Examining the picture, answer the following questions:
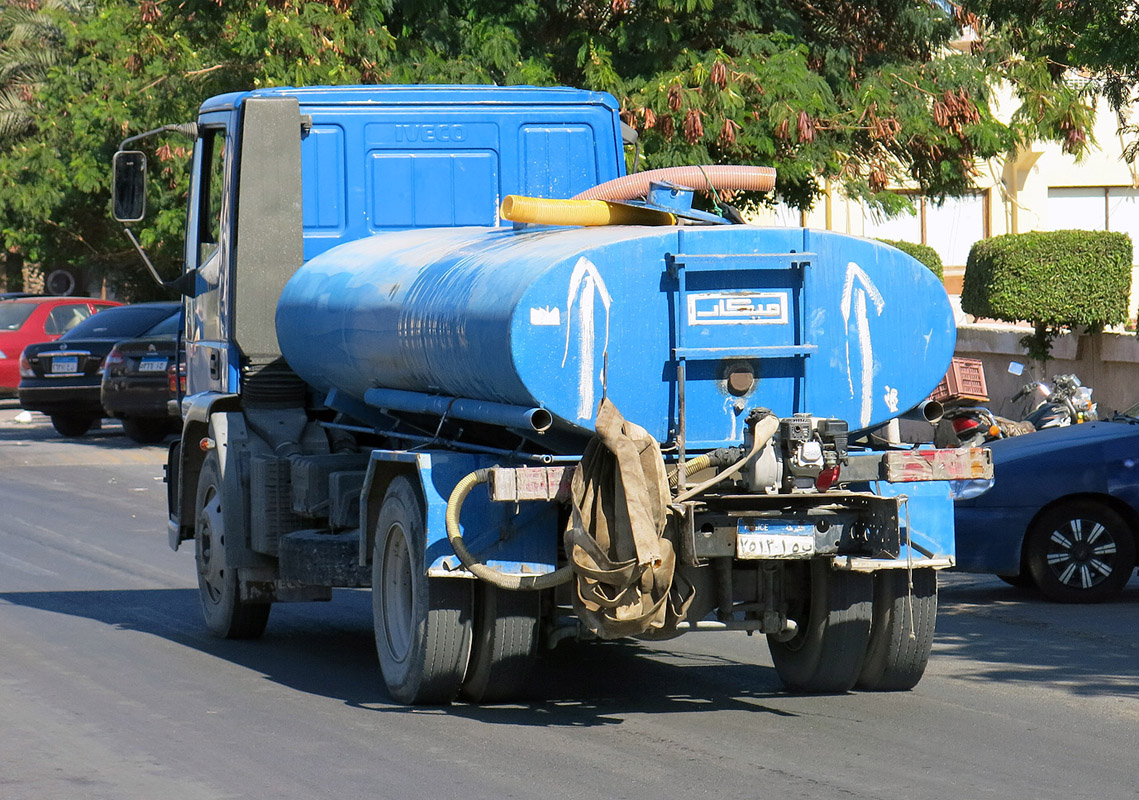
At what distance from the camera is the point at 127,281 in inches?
1591

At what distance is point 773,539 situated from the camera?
6.88 m

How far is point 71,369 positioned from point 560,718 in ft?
57.8

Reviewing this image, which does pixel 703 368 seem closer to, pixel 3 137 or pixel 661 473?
pixel 661 473

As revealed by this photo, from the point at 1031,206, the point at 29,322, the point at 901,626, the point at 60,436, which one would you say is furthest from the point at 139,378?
the point at 1031,206

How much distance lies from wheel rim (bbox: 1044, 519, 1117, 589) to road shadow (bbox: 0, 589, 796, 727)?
2336 millimetres

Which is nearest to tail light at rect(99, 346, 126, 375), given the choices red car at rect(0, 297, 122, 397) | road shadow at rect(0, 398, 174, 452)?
road shadow at rect(0, 398, 174, 452)

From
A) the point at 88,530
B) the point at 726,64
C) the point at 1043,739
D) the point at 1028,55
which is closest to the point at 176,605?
the point at 88,530

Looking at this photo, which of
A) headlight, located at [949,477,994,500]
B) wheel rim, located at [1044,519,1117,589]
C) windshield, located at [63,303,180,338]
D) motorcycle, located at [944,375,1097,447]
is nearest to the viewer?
headlight, located at [949,477,994,500]

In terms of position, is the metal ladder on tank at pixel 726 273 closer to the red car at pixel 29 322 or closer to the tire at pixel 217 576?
the tire at pixel 217 576

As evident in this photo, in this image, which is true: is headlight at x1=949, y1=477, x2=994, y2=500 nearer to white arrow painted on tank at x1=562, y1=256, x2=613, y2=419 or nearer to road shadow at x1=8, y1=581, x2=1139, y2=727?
A: road shadow at x1=8, y1=581, x2=1139, y2=727

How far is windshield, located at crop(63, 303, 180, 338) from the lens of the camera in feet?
78.5

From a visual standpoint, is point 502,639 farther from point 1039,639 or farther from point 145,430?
point 145,430

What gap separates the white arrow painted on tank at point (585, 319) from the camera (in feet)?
22.1

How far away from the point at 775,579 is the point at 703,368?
1009mm
